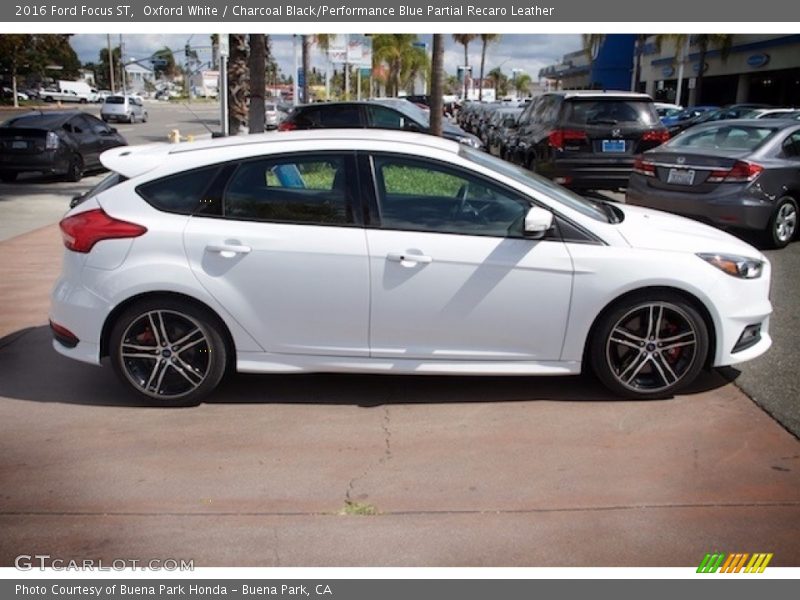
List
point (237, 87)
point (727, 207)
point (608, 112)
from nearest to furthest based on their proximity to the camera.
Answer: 1. point (727, 207)
2. point (608, 112)
3. point (237, 87)

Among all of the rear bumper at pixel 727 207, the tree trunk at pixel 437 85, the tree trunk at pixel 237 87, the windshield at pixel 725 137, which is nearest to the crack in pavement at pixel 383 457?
the rear bumper at pixel 727 207

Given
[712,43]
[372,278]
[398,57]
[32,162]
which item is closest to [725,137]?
[372,278]

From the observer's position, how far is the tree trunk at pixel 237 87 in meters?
17.1

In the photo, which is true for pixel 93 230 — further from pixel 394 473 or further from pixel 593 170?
pixel 593 170

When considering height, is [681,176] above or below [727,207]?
above

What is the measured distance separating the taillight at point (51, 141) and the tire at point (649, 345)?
14.6 metres

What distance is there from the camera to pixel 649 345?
4.78 meters

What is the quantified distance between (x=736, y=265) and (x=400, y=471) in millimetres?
2456

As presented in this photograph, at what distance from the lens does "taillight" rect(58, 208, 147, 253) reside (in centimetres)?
462

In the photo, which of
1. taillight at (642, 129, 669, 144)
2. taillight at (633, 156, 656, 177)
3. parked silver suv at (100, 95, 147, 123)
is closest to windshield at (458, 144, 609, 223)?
taillight at (633, 156, 656, 177)

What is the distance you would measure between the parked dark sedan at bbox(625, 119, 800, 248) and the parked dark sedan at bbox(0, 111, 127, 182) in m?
11.4

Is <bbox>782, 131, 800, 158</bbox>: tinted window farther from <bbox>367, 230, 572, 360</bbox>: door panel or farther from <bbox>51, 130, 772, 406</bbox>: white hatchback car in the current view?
<bbox>367, 230, 572, 360</bbox>: door panel

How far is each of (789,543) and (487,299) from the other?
77.6 inches

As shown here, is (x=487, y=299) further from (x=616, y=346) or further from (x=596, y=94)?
(x=596, y=94)
